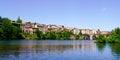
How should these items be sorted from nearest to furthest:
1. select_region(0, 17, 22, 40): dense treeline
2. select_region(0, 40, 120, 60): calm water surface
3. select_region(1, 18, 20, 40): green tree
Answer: select_region(0, 40, 120, 60): calm water surface → select_region(0, 17, 22, 40): dense treeline → select_region(1, 18, 20, 40): green tree

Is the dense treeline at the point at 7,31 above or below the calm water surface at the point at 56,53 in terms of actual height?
above

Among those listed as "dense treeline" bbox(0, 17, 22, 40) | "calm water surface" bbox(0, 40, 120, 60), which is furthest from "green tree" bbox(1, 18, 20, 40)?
"calm water surface" bbox(0, 40, 120, 60)

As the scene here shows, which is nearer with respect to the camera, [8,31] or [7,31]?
[7,31]

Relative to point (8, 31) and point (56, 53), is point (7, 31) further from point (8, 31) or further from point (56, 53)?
point (56, 53)

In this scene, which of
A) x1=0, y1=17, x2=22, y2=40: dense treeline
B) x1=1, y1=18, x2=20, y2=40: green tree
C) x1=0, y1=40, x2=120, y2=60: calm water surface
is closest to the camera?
x1=0, y1=40, x2=120, y2=60: calm water surface

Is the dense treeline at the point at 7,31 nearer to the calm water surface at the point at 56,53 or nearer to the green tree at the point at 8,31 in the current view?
the green tree at the point at 8,31

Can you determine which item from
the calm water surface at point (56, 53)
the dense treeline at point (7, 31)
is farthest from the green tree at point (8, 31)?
the calm water surface at point (56, 53)

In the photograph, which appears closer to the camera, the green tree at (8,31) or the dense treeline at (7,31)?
the dense treeline at (7,31)

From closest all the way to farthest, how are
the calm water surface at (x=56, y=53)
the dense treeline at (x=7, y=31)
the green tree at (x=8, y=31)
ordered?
the calm water surface at (x=56, y=53), the dense treeline at (x=7, y=31), the green tree at (x=8, y=31)

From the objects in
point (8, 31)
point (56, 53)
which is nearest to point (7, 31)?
point (8, 31)

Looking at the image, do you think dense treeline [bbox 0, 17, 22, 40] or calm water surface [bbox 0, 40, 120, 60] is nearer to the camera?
calm water surface [bbox 0, 40, 120, 60]

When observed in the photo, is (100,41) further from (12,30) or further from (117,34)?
(12,30)

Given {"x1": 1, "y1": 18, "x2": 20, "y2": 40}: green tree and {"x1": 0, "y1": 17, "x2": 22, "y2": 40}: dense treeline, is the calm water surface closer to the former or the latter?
{"x1": 0, "y1": 17, "x2": 22, "y2": 40}: dense treeline

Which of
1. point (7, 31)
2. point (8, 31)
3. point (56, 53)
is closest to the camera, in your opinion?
point (56, 53)
